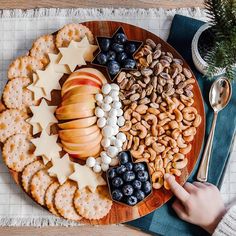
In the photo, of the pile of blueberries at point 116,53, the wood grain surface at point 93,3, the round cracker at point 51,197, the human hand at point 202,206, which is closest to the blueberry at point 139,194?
the human hand at point 202,206

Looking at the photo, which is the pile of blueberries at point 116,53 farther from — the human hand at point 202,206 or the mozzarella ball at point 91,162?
the human hand at point 202,206

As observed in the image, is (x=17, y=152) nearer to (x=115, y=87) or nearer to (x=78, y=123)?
(x=78, y=123)

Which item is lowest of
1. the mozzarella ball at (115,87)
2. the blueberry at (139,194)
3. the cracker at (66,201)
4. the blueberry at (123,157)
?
the cracker at (66,201)

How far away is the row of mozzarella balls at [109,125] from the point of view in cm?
120

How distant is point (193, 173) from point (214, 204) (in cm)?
10

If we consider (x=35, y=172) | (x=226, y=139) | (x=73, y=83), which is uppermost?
(x=73, y=83)

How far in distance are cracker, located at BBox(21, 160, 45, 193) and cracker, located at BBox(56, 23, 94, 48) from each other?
319 mm

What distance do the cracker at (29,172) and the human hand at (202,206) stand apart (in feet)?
1.22

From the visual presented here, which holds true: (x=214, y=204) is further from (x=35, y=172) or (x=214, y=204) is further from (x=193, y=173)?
(x=35, y=172)

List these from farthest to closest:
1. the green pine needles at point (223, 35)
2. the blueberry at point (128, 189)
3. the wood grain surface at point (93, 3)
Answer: the wood grain surface at point (93, 3)
the blueberry at point (128, 189)
the green pine needles at point (223, 35)

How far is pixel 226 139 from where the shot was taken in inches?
49.7

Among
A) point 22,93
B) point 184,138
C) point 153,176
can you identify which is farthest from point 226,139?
point 22,93

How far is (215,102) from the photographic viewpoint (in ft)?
4.14

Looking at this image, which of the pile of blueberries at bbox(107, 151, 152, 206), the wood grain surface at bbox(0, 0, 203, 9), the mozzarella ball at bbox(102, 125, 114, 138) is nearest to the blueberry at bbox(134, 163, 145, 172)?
the pile of blueberries at bbox(107, 151, 152, 206)
